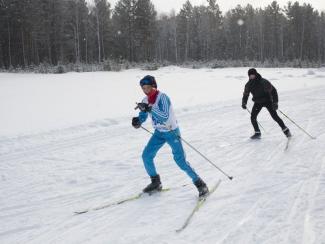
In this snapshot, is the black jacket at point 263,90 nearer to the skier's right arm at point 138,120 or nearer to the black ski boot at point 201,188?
the black ski boot at point 201,188

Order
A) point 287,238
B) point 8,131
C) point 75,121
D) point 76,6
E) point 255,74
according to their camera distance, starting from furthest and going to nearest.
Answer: point 76,6 → point 75,121 → point 8,131 → point 255,74 → point 287,238

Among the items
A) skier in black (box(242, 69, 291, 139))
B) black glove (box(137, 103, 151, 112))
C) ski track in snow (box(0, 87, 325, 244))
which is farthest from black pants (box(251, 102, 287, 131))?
black glove (box(137, 103, 151, 112))

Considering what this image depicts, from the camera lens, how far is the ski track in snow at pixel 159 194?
4.39 metres

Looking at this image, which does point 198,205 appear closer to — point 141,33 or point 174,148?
point 174,148

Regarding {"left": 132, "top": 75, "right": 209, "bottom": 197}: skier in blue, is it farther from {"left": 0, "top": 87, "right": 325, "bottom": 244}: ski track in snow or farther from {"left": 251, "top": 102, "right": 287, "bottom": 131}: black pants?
Result: {"left": 251, "top": 102, "right": 287, "bottom": 131}: black pants

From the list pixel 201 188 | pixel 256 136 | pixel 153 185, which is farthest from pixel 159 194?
pixel 256 136

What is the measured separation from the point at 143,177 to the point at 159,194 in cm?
94

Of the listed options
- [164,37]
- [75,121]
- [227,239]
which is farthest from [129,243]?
[164,37]

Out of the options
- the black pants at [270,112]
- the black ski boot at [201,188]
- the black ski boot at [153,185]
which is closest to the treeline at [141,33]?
the black pants at [270,112]

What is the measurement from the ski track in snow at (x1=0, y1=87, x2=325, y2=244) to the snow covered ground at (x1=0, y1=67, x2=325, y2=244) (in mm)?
17

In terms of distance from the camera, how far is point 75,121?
37.5ft

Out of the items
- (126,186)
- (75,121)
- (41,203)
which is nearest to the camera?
(41,203)

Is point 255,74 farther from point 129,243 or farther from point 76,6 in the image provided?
point 76,6

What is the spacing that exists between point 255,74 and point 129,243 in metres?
5.72
